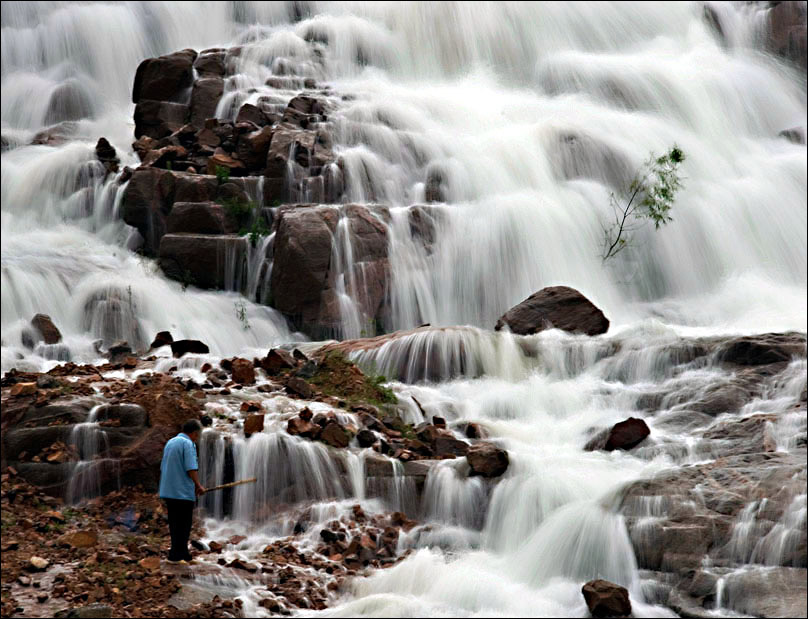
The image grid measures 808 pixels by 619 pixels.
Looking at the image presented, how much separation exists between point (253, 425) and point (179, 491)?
77.6 inches

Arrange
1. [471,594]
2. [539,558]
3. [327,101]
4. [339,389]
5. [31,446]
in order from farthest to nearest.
A: [327,101] → [339,389] → [31,446] → [539,558] → [471,594]

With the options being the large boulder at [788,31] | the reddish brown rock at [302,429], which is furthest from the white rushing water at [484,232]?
the large boulder at [788,31]

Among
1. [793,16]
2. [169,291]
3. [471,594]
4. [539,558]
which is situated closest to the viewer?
[471,594]

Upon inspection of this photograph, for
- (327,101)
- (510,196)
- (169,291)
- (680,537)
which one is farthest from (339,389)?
(327,101)

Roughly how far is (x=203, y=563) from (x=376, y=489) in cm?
226

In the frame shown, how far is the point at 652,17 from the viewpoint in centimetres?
3300

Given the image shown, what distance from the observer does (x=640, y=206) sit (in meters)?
21.5

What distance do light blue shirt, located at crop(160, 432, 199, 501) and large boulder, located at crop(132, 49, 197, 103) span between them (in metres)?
16.7

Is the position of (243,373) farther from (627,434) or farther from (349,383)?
(627,434)

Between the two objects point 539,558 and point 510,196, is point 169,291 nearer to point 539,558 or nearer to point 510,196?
point 510,196

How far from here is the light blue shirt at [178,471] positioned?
911cm

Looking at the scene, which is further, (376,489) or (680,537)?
(376,489)

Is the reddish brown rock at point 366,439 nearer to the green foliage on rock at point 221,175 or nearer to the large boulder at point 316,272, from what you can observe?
the large boulder at point 316,272

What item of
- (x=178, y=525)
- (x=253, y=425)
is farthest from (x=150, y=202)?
(x=178, y=525)
